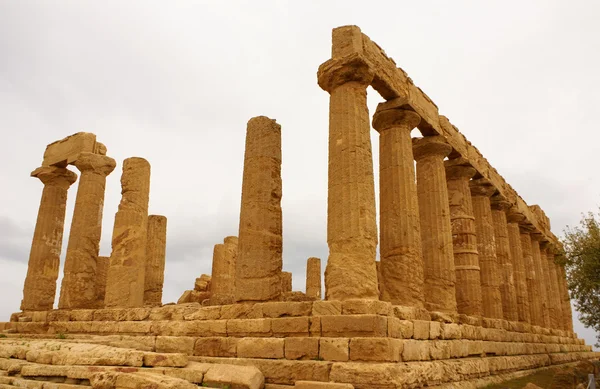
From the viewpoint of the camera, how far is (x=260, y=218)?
12.0 m

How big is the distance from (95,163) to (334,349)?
1270 centimetres

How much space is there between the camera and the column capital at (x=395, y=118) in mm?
13539

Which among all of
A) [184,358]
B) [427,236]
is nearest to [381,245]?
[427,236]

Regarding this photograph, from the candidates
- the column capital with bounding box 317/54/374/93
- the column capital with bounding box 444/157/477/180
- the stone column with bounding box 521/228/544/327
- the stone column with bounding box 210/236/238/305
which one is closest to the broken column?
the stone column with bounding box 521/228/544/327

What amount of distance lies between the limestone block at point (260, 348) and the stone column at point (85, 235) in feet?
29.0

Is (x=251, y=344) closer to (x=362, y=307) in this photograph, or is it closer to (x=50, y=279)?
(x=362, y=307)

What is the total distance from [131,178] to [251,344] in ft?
26.7

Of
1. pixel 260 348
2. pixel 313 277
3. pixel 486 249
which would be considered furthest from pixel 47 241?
pixel 486 249

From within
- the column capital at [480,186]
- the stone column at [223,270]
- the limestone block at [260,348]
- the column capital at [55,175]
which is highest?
the column capital at [55,175]

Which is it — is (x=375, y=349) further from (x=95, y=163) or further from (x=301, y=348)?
(x=95, y=163)

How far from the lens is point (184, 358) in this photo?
33.0 ft

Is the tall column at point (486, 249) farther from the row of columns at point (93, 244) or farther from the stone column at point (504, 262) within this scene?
the row of columns at point (93, 244)

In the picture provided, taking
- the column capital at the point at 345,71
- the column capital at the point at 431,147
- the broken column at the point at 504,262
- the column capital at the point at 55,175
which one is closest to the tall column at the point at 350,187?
the column capital at the point at 345,71

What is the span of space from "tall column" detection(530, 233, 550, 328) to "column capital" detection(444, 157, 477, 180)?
33.3ft
